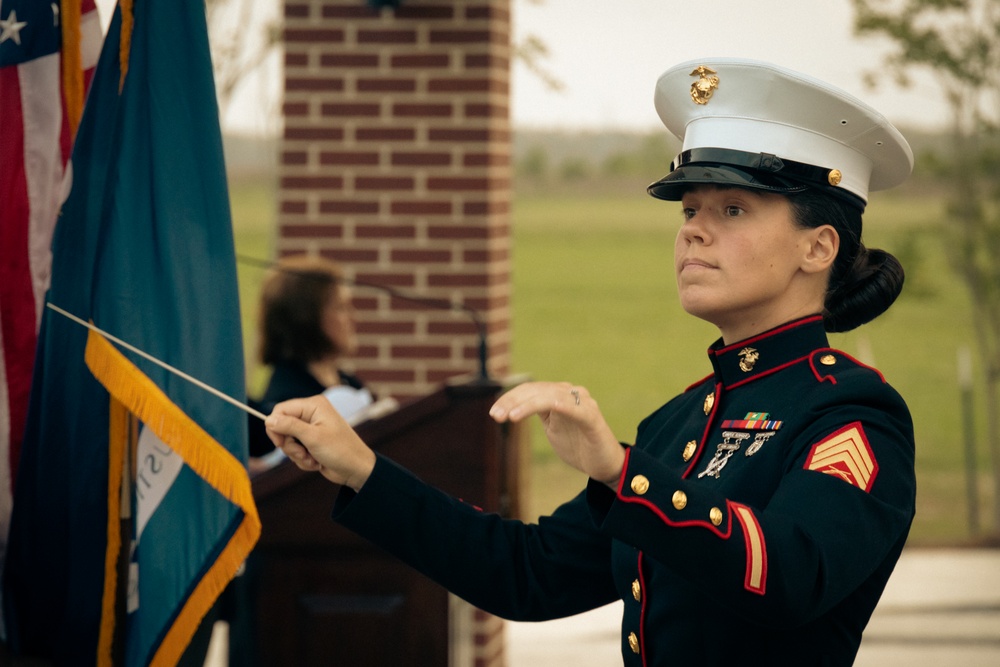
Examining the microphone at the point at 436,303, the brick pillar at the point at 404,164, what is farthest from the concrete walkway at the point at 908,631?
the microphone at the point at 436,303

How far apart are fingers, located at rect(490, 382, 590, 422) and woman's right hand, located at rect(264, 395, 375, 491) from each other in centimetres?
47

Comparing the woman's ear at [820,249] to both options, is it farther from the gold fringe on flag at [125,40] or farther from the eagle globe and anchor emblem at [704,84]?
the gold fringe on flag at [125,40]

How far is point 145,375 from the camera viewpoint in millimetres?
2438

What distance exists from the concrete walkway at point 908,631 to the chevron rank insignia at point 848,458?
3619mm

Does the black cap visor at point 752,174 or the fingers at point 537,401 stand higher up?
the black cap visor at point 752,174

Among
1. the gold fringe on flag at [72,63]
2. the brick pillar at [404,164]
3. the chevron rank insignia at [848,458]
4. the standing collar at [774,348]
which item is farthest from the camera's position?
the brick pillar at [404,164]

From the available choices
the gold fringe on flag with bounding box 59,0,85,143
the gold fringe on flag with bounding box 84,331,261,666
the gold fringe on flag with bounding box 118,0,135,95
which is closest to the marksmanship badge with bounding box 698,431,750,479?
the gold fringe on flag with bounding box 84,331,261,666

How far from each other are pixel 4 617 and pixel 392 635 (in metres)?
1.08

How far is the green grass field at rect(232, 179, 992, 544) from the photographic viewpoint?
12.6 meters

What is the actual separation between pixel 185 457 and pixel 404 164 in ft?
7.16

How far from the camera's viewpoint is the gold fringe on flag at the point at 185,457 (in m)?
2.40

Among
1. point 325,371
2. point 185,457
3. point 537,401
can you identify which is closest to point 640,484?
point 537,401

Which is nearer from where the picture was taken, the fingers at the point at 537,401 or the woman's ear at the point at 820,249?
the fingers at the point at 537,401

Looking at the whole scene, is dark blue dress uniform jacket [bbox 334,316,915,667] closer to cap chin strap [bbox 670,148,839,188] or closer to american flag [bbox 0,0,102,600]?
cap chin strap [bbox 670,148,839,188]
